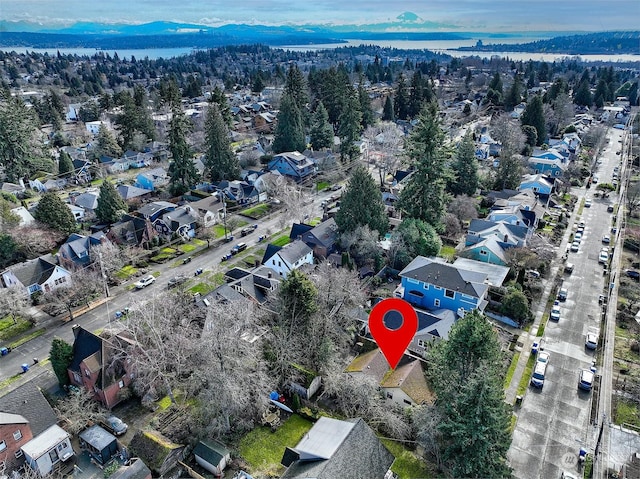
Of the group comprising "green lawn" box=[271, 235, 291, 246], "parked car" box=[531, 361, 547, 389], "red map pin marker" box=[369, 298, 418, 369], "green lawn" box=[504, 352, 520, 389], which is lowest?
"green lawn" box=[504, 352, 520, 389]

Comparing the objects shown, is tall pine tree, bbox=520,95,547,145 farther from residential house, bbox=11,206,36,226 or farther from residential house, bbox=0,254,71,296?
residential house, bbox=11,206,36,226

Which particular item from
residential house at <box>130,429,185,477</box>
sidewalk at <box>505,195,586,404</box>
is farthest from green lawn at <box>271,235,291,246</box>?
residential house at <box>130,429,185,477</box>

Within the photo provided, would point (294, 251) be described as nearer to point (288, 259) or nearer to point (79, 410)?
point (288, 259)

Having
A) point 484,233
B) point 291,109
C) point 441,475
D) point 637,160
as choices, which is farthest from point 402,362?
point 637,160

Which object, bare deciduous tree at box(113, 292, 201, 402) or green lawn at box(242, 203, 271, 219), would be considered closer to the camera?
bare deciduous tree at box(113, 292, 201, 402)

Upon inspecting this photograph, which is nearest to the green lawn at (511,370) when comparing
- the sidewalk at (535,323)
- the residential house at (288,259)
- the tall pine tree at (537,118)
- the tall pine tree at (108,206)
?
the sidewalk at (535,323)

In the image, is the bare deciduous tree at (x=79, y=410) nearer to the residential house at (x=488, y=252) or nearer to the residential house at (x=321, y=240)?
the residential house at (x=321, y=240)

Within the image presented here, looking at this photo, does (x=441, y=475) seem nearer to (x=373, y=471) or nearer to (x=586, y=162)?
(x=373, y=471)
